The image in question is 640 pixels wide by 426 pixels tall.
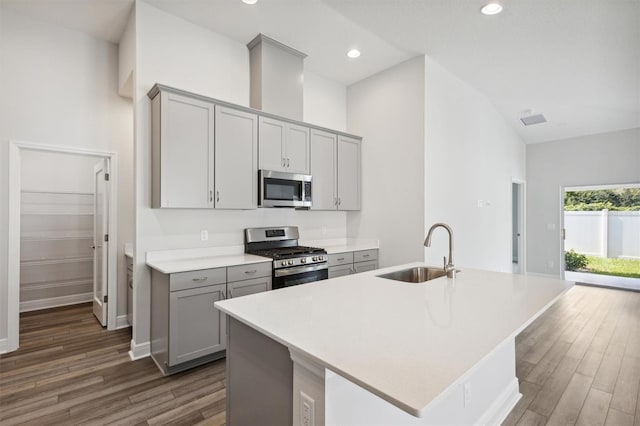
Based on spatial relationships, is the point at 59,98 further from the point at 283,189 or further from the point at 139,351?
the point at 139,351

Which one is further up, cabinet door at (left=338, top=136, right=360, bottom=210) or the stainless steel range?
cabinet door at (left=338, top=136, right=360, bottom=210)

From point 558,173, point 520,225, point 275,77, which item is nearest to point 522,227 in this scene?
point 520,225

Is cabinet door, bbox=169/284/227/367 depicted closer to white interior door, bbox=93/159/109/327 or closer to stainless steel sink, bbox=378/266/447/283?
stainless steel sink, bbox=378/266/447/283

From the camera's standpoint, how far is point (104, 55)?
12.0 ft

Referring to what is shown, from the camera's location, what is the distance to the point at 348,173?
4.49 meters

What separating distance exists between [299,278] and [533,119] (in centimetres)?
516

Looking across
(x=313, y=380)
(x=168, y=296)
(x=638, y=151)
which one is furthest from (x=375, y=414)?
(x=638, y=151)

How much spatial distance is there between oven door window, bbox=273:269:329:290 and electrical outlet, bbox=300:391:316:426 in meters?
2.04

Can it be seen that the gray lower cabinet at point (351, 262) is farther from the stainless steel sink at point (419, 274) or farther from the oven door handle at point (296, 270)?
the stainless steel sink at point (419, 274)

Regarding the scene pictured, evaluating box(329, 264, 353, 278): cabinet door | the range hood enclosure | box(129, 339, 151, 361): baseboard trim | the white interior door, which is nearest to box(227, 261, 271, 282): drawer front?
box(329, 264, 353, 278): cabinet door

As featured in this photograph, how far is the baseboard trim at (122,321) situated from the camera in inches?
148

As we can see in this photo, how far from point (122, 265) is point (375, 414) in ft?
12.0

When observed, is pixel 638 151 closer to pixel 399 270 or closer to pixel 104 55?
pixel 399 270

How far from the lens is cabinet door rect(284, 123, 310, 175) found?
3783mm
